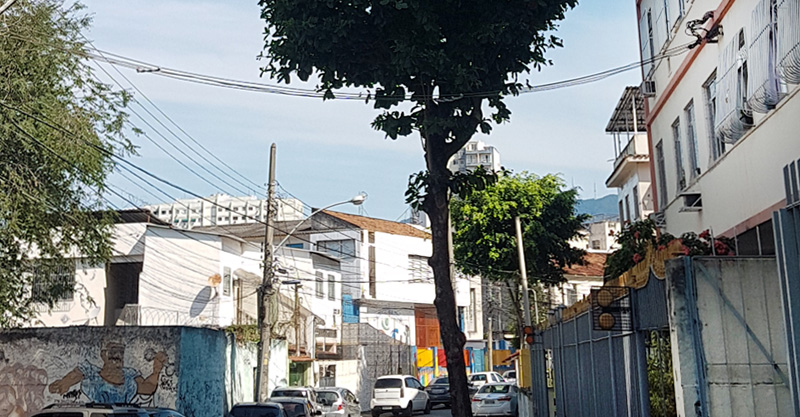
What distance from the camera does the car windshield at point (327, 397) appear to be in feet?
95.9

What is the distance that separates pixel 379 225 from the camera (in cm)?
5672

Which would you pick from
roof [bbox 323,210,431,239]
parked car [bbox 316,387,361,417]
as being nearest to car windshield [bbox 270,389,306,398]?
parked car [bbox 316,387,361,417]

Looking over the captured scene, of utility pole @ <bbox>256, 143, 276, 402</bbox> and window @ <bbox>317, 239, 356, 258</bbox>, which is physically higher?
window @ <bbox>317, 239, 356, 258</bbox>

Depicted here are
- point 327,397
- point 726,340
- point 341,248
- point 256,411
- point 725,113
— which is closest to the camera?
point 726,340

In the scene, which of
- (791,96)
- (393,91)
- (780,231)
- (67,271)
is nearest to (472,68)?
(393,91)

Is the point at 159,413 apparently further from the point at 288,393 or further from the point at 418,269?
the point at 418,269

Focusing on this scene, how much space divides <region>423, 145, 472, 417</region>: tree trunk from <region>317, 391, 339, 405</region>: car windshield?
13836 mm

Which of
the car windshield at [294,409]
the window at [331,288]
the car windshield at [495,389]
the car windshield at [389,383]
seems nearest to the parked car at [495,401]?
the car windshield at [495,389]

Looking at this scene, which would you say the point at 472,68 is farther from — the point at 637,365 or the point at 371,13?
the point at 637,365

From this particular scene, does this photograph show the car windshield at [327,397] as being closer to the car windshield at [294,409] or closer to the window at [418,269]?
the car windshield at [294,409]

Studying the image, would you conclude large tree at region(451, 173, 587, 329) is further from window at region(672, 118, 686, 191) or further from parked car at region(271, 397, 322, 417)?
window at region(672, 118, 686, 191)

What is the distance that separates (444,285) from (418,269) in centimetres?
4104

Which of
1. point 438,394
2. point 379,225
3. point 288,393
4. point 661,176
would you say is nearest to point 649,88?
point 661,176

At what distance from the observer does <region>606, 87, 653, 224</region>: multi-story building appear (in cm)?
2994
